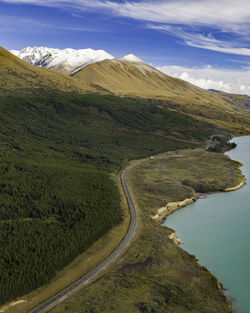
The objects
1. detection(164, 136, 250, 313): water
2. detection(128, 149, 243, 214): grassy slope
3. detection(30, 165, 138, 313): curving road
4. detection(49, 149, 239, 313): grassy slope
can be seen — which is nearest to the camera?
detection(49, 149, 239, 313): grassy slope

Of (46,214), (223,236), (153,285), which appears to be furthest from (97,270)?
(223,236)

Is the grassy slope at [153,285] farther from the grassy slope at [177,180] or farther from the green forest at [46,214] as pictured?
the grassy slope at [177,180]

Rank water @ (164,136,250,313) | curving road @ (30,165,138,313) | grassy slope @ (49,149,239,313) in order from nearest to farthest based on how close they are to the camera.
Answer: grassy slope @ (49,149,239,313), curving road @ (30,165,138,313), water @ (164,136,250,313)

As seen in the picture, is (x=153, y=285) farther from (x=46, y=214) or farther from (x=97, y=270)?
(x=46, y=214)

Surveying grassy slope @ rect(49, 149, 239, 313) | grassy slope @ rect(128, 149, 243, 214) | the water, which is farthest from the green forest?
the water

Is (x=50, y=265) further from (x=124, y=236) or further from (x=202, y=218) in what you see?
(x=202, y=218)

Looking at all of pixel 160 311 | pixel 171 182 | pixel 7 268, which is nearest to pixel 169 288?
pixel 160 311

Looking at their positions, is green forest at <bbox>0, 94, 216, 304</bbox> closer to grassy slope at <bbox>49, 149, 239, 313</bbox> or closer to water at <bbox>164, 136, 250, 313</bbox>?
grassy slope at <bbox>49, 149, 239, 313</bbox>

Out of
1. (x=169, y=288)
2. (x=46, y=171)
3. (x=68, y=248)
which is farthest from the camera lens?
(x=46, y=171)
